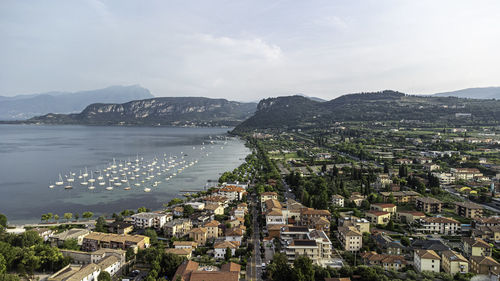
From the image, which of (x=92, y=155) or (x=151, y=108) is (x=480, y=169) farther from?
(x=151, y=108)

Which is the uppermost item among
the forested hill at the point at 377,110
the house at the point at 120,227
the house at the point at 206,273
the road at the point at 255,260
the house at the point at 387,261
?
the forested hill at the point at 377,110

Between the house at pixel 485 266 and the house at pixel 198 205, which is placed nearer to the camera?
the house at pixel 485 266

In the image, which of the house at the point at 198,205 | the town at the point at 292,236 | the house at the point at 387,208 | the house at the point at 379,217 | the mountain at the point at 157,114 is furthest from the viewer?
the mountain at the point at 157,114

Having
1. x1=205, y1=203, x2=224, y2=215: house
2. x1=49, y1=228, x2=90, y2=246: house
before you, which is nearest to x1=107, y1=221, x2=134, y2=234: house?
x1=49, y1=228, x2=90, y2=246: house

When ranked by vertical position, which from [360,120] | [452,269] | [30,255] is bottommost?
[452,269]

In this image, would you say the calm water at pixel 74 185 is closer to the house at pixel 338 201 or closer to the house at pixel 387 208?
the house at pixel 338 201

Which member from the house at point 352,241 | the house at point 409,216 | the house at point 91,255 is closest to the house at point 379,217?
the house at point 409,216

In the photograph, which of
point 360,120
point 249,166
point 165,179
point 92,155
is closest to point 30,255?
point 165,179
